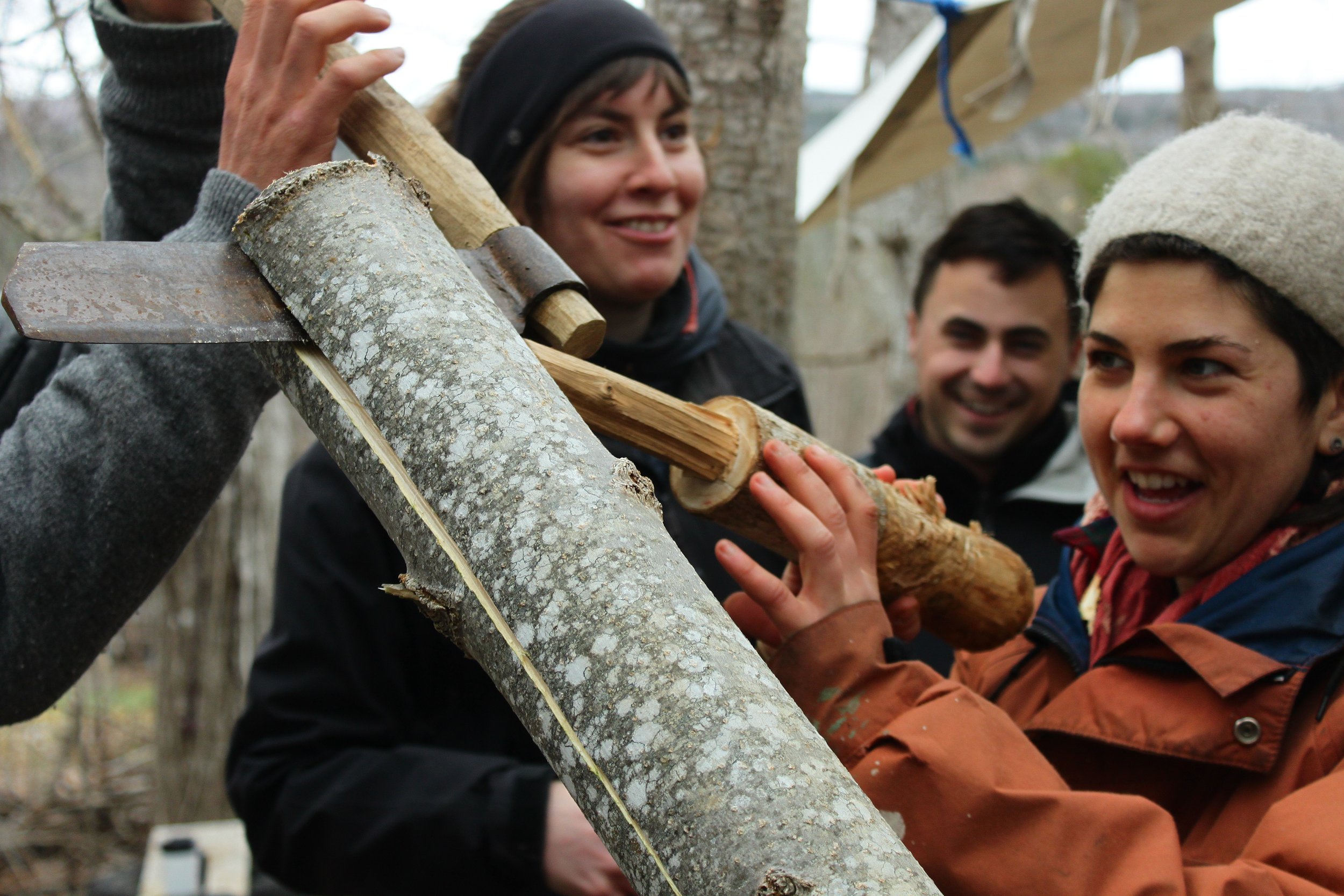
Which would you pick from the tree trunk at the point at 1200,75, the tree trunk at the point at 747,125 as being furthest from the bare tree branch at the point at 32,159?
the tree trunk at the point at 1200,75

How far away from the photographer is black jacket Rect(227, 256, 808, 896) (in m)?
2.00

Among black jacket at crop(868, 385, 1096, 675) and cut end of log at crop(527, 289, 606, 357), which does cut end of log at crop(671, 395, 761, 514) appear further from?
black jacket at crop(868, 385, 1096, 675)

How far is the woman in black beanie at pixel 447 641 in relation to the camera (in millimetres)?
1998

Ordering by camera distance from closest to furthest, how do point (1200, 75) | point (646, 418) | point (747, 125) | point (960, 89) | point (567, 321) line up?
point (567, 321), point (646, 418), point (747, 125), point (960, 89), point (1200, 75)

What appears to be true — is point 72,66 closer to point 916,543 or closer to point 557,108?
point 557,108

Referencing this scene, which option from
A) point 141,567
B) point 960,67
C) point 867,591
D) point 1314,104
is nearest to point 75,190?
point 960,67

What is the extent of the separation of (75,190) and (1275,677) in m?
7.89

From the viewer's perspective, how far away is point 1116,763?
1672mm

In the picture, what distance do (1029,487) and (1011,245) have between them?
70 centimetres

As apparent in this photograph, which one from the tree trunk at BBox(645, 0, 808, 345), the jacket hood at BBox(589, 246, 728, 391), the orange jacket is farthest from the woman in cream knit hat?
the tree trunk at BBox(645, 0, 808, 345)

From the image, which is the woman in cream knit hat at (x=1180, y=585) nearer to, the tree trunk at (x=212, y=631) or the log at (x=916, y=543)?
the log at (x=916, y=543)

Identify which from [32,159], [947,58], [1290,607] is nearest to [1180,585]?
[1290,607]

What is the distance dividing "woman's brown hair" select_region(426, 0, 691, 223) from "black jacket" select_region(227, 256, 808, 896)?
593 millimetres

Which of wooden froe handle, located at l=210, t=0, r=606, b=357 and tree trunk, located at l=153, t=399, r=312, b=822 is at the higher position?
wooden froe handle, located at l=210, t=0, r=606, b=357
